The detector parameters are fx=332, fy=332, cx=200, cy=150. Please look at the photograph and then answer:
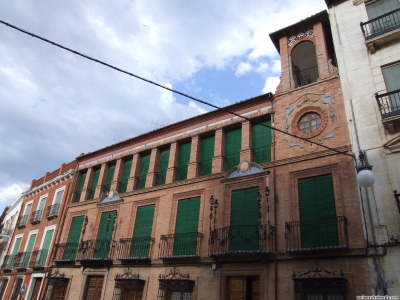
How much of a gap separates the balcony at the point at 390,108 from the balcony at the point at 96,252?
516 inches

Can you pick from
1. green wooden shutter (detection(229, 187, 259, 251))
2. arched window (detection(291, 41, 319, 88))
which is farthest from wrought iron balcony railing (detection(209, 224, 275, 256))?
arched window (detection(291, 41, 319, 88))

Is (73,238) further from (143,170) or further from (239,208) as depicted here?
(239,208)

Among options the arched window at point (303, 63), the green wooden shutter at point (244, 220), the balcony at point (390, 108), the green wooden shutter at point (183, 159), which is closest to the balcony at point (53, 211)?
the green wooden shutter at point (183, 159)

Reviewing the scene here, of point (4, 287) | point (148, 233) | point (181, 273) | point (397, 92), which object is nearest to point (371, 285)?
point (397, 92)

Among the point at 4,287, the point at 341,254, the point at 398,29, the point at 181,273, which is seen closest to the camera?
the point at 341,254

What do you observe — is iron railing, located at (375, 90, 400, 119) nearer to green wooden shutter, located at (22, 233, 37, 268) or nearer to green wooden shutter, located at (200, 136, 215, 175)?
green wooden shutter, located at (200, 136, 215, 175)

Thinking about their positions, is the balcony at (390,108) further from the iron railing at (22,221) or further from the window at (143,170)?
the iron railing at (22,221)

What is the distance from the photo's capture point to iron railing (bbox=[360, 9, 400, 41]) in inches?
476

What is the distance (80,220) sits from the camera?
19.6 metres

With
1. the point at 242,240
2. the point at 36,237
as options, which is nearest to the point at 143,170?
the point at 242,240

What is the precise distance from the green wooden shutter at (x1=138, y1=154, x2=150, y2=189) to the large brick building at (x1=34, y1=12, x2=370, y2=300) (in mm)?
83

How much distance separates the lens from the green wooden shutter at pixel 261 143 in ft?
46.7

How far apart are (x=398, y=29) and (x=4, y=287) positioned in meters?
27.1

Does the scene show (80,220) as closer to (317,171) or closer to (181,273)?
(181,273)
